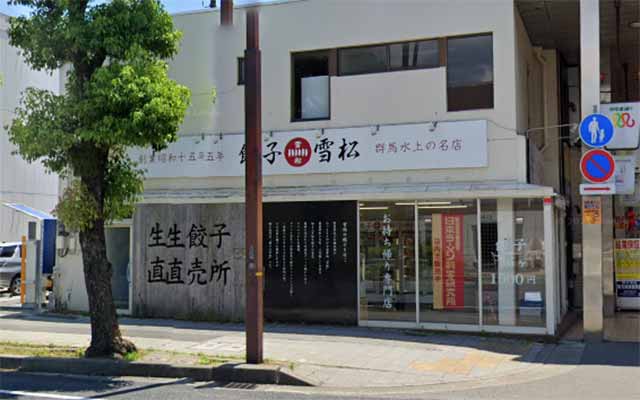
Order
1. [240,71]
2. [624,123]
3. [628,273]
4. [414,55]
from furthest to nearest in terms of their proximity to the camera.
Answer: [628,273] → [240,71] → [414,55] → [624,123]

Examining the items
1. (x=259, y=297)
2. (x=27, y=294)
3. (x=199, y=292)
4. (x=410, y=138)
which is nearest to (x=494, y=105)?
(x=410, y=138)

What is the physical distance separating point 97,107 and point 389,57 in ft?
22.3

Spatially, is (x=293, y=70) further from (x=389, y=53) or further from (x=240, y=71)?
(x=389, y=53)

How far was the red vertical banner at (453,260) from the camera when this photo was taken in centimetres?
1332

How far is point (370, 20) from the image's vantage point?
561 inches

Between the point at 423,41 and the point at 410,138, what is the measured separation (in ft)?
7.10

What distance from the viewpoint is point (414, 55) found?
13953 millimetres

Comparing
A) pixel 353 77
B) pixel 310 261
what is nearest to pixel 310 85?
pixel 353 77

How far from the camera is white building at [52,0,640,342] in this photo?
13.1m

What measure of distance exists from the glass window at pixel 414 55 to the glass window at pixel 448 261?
3.01 metres

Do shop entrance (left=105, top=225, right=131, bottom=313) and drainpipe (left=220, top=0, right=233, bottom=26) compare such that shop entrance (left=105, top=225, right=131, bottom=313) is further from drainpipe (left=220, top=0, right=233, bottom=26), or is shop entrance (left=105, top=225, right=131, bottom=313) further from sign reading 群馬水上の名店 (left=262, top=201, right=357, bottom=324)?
drainpipe (left=220, top=0, right=233, bottom=26)

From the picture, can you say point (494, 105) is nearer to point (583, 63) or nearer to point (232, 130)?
point (583, 63)

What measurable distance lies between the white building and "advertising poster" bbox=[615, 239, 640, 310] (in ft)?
2.52

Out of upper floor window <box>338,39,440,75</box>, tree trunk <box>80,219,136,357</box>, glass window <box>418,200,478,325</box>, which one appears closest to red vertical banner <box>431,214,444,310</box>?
glass window <box>418,200,478,325</box>
